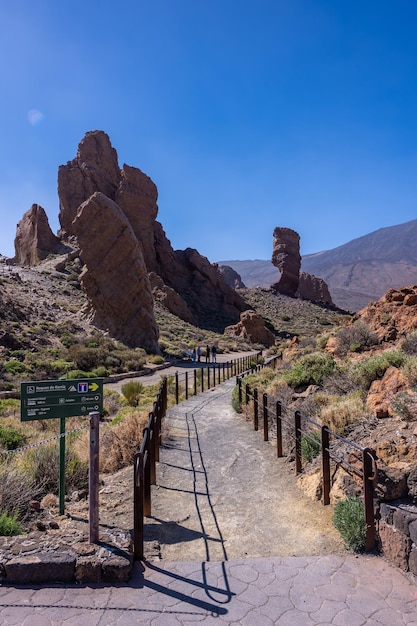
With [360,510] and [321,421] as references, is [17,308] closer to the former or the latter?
[321,421]

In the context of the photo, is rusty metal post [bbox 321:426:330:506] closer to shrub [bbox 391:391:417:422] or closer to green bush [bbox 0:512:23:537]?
shrub [bbox 391:391:417:422]

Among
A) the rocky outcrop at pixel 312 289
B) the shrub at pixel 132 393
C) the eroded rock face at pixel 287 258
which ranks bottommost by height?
the shrub at pixel 132 393

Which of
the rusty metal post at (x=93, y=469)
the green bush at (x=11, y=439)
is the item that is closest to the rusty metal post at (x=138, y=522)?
the rusty metal post at (x=93, y=469)

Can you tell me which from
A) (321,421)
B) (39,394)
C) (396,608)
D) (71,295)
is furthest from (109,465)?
(71,295)

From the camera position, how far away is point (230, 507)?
5.93 m

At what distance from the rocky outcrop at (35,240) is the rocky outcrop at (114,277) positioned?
27.3 metres

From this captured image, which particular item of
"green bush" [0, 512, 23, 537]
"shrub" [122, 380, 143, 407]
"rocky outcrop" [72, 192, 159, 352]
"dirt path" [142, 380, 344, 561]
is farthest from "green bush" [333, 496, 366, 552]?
"rocky outcrop" [72, 192, 159, 352]

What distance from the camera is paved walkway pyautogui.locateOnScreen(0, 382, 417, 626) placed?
3391 mm

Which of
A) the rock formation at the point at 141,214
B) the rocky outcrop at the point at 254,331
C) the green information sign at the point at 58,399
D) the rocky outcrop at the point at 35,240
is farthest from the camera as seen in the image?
the rock formation at the point at 141,214

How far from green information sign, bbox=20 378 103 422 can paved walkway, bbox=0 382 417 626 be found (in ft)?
5.59

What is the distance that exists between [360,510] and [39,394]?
372 cm

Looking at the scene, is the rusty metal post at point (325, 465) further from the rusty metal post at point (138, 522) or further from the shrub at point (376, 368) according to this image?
the shrub at point (376, 368)

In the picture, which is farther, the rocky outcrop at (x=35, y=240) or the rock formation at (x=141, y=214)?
the rock formation at (x=141, y=214)

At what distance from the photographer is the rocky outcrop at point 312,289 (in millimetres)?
96125
